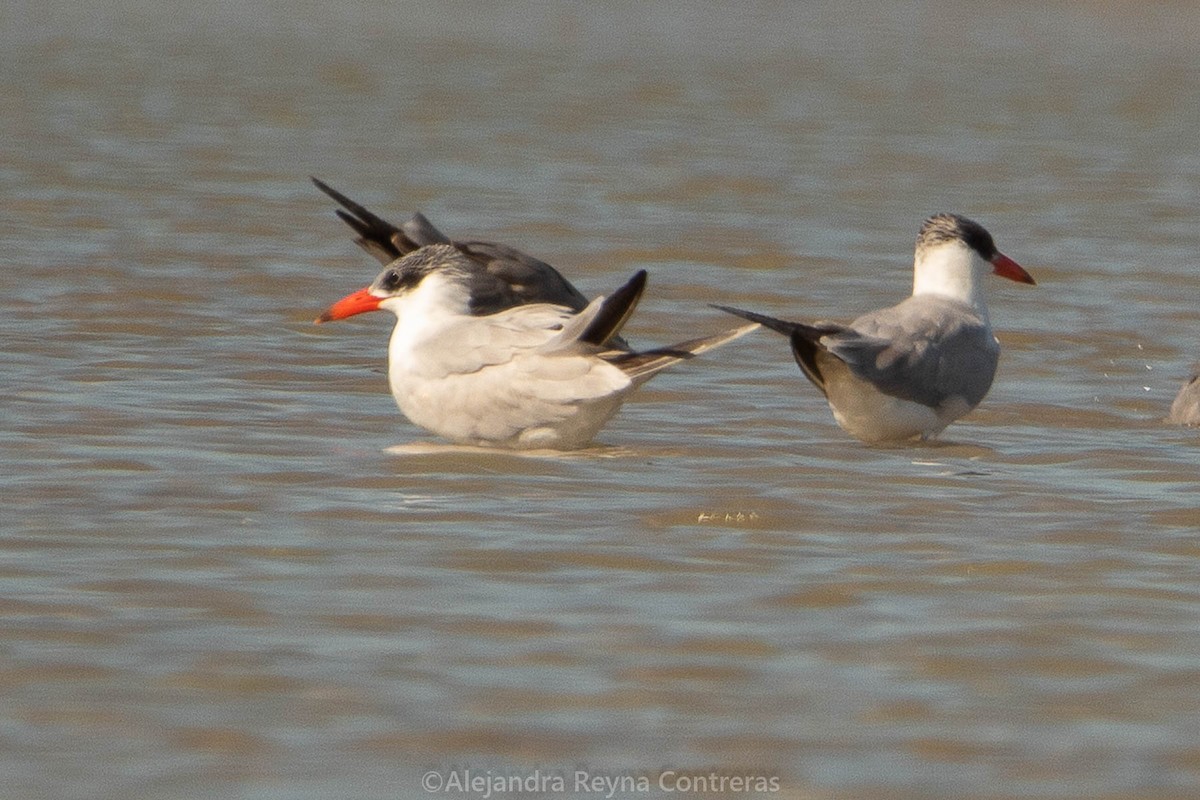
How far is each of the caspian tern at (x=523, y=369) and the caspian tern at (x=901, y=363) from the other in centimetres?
39

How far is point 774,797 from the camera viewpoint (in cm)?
408

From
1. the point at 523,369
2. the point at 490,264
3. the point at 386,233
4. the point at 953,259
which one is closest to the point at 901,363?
the point at 953,259

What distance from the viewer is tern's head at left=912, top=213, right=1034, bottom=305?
26.8 feet

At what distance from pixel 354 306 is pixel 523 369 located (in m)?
0.86

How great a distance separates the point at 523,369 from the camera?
7.20 metres

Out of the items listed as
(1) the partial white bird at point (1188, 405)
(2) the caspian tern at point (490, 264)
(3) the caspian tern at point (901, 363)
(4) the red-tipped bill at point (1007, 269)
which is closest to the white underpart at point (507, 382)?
(3) the caspian tern at point (901, 363)

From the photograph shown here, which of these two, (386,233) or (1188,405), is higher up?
(386,233)

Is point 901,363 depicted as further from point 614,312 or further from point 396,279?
point 396,279

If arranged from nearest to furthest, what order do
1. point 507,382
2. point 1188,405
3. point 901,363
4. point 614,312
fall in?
1. point 614,312
2. point 507,382
3. point 901,363
4. point 1188,405

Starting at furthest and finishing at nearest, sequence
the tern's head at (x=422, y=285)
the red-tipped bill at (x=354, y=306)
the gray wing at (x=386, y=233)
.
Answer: the gray wing at (x=386, y=233)
the red-tipped bill at (x=354, y=306)
the tern's head at (x=422, y=285)

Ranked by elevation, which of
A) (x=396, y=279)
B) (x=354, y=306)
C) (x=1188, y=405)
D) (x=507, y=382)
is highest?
(x=396, y=279)

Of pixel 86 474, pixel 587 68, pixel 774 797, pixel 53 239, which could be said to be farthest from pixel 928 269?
pixel 587 68

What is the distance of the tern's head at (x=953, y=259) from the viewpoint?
8172 millimetres

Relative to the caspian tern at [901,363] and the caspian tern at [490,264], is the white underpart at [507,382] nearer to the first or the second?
the caspian tern at [901,363]
